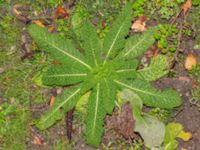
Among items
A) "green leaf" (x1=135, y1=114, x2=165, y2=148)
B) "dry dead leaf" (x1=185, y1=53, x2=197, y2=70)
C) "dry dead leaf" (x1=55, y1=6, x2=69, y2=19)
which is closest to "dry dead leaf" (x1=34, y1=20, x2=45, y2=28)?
"dry dead leaf" (x1=55, y1=6, x2=69, y2=19)

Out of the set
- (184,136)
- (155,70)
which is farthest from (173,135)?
(155,70)

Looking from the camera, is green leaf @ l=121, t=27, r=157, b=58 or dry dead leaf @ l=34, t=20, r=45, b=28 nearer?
green leaf @ l=121, t=27, r=157, b=58

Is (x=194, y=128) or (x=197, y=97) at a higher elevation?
(x=197, y=97)

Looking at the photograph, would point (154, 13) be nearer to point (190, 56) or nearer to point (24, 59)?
point (190, 56)

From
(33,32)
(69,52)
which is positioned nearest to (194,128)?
(69,52)

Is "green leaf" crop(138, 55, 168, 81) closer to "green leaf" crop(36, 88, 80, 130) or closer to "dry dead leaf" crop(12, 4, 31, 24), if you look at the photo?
"green leaf" crop(36, 88, 80, 130)

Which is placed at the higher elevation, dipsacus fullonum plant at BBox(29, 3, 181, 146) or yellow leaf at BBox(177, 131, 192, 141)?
dipsacus fullonum plant at BBox(29, 3, 181, 146)
